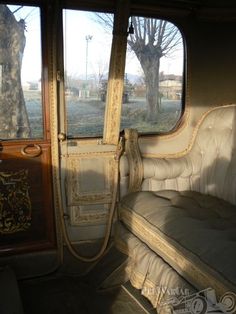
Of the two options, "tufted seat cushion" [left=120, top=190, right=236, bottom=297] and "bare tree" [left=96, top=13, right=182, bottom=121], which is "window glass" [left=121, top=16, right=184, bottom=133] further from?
"tufted seat cushion" [left=120, top=190, right=236, bottom=297]

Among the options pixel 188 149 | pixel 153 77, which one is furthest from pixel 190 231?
pixel 153 77

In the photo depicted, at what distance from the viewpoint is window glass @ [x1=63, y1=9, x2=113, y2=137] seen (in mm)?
2668

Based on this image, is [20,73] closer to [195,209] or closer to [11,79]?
[11,79]

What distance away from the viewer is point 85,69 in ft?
9.03

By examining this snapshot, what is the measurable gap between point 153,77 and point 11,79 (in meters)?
1.07

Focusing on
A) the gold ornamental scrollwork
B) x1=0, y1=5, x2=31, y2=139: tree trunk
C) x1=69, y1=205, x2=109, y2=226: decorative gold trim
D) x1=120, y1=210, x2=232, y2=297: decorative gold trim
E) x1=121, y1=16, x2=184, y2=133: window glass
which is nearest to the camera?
x1=120, y1=210, x2=232, y2=297: decorative gold trim

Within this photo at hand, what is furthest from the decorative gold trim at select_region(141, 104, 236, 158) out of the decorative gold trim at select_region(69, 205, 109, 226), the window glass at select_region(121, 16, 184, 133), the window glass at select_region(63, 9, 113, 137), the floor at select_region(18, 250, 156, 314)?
the floor at select_region(18, 250, 156, 314)

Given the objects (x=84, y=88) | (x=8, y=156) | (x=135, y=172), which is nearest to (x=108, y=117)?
(x=84, y=88)

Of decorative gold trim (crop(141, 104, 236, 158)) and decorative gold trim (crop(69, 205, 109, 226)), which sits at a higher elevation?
decorative gold trim (crop(141, 104, 236, 158))

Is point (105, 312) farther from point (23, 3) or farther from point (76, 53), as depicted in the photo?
point (23, 3)

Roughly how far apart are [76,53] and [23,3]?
47cm

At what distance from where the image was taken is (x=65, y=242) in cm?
280

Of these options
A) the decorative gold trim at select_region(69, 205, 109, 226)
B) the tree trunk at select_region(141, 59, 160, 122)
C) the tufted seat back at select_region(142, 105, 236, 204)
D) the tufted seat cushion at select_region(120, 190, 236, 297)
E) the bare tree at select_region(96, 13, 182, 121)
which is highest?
the bare tree at select_region(96, 13, 182, 121)

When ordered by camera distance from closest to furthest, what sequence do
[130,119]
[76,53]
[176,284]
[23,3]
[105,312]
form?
[176,284], [105,312], [23,3], [76,53], [130,119]
